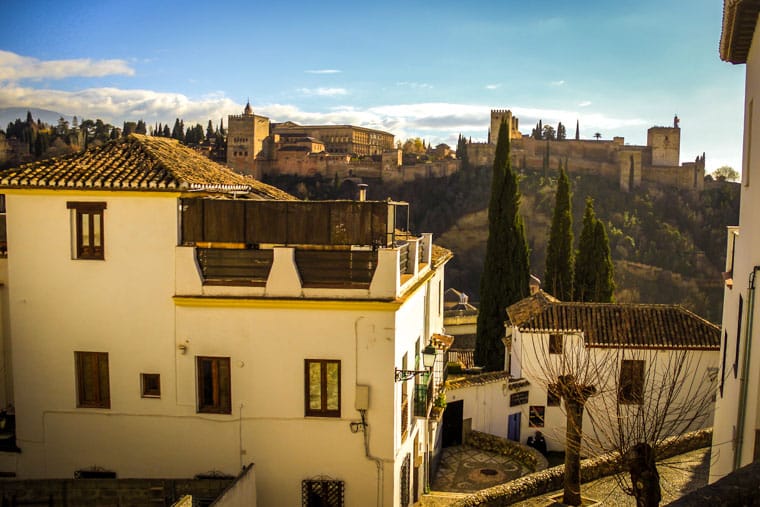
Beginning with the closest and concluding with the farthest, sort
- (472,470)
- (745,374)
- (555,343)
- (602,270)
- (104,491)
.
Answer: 1. (745,374)
2. (104,491)
3. (472,470)
4. (555,343)
5. (602,270)

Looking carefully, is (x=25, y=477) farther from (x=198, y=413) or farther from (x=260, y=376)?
(x=260, y=376)

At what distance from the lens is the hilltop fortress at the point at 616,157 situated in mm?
73812

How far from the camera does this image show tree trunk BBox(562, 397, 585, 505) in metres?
9.88

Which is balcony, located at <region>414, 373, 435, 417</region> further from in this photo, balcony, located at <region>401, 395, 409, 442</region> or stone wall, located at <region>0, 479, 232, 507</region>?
stone wall, located at <region>0, 479, 232, 507</region>

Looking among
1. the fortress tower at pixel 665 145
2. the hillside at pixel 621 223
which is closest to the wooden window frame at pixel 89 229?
the hillside at pixel 621 223

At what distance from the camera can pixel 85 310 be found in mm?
10422

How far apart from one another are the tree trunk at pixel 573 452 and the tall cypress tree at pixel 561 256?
1836 centimetres

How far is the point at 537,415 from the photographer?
19203 mm

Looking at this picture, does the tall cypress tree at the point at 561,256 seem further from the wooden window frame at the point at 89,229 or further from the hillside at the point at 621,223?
the hillside at the point at 621,223

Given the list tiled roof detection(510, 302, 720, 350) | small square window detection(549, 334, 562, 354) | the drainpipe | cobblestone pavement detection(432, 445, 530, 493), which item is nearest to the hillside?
tiled roof detection(510, 302, 720, 350)

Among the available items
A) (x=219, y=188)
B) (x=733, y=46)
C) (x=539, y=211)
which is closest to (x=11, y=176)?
(x=219, y=188)

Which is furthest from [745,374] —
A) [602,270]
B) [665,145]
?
[665,145]

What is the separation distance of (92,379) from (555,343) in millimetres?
12516

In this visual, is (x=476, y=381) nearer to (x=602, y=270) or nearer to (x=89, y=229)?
(x=89, y=229)
